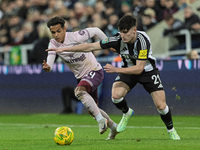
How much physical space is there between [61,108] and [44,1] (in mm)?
6470

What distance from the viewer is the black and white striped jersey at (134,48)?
8.56 metres

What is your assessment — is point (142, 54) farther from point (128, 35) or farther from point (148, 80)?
point (148, 80)

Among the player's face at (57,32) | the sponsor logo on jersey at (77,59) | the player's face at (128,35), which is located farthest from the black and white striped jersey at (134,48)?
the player's face at (57,32)

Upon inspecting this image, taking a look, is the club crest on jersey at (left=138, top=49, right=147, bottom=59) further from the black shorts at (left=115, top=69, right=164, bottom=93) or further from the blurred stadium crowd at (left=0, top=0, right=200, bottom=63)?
the blurred stadium crowd at (left=0, top=0, right=200, bottom=63)

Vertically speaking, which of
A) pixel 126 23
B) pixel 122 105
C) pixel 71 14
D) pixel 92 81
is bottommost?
pixel 122 105

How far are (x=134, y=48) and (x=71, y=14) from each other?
10.6 m

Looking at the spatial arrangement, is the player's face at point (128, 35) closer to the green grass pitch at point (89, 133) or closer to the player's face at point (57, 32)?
the player's face at point (57, 32)

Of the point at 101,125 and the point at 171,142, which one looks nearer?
the point at 171,142

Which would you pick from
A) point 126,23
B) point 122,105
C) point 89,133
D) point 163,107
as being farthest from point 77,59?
point 163,107

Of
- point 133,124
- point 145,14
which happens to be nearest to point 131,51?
point 133,124

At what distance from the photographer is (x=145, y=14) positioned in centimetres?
1589

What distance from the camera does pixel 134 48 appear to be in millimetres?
8703

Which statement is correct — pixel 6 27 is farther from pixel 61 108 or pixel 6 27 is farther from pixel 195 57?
pixel 195 57

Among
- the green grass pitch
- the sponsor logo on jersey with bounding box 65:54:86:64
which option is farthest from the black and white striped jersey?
the green grass pitch
